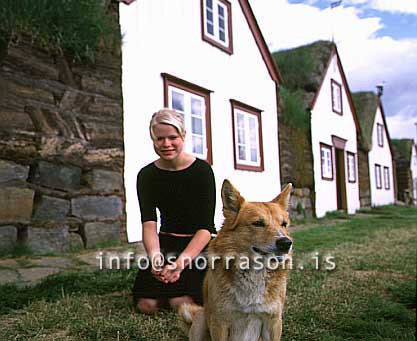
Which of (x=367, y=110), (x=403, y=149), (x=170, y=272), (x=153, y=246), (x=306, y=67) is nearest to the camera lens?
(x=170, y=272)

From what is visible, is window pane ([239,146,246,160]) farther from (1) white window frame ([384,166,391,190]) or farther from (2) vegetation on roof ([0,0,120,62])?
(1) white window frame ([384,166,391,190])

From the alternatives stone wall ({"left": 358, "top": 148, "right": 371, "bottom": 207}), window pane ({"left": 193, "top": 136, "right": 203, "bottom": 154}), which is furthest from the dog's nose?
stone wall ({"left": 358, "top": 148, "right": 371, "bottom": 207})

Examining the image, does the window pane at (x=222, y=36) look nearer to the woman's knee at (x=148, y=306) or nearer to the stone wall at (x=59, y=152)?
the stone wall at (x=59, y=152)

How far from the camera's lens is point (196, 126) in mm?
9492

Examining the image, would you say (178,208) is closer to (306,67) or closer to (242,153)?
(242,153)

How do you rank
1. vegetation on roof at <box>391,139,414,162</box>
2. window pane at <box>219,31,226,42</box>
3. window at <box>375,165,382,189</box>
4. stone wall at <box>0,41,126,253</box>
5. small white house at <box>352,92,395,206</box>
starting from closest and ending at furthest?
stone wall at <box>0,41,126,253</box>
window pane at <box>219,31,226,42</box>
small white house at <box>352,92,395,206</box>
window at <box>375,165,382,189</box>
vegetation on roof at <box>391,139,414,162</box>

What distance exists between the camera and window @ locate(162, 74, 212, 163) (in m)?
8.81

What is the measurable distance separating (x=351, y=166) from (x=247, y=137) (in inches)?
395

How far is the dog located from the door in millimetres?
16719

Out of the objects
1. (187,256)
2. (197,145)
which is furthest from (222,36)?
(187,256)

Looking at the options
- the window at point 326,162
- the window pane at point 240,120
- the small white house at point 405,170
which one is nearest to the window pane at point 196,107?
the window pane at point 240,120

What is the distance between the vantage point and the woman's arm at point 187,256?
292 centimetres

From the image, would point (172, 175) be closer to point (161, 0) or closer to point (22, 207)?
point (22, 207)

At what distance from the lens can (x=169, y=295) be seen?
139 inches
